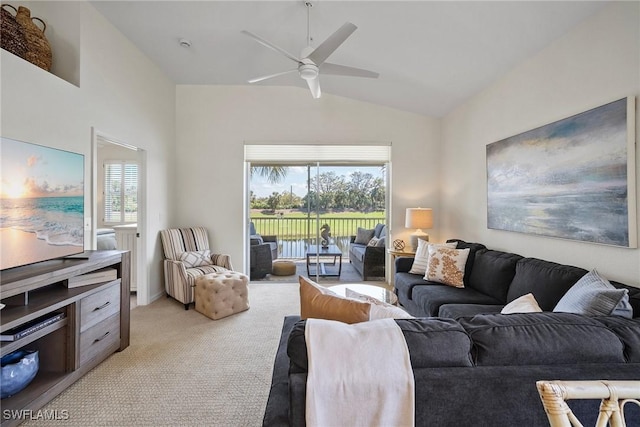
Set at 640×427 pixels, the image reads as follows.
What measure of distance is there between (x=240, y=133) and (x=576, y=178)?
13.8ft

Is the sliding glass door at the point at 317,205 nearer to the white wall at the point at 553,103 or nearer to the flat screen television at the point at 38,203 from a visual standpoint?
the white wall at the point at 553,103

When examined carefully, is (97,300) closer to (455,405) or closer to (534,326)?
(455,405)

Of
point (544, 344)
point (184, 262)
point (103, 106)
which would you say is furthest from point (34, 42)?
point (544, 344)

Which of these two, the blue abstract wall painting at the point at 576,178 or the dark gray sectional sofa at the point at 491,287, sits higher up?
the blue abstract wall painting at the point at 576,178

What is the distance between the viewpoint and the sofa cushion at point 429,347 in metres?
0.96

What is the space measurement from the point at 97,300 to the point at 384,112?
438cm

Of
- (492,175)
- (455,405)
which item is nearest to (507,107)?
(492,175)

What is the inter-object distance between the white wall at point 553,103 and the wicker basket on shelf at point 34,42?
172 inches

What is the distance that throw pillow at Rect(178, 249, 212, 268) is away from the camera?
3.94 m

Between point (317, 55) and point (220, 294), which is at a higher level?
point (317, 55)

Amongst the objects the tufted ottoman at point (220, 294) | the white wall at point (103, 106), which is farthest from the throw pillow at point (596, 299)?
the white wall at point (103, 106)

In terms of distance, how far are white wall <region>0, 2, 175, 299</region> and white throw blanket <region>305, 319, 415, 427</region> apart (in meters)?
2.70

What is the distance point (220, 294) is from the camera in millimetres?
3322

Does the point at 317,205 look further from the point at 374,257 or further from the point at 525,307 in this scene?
the point at 525,307
